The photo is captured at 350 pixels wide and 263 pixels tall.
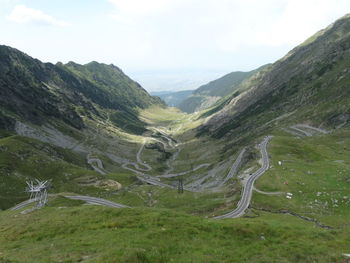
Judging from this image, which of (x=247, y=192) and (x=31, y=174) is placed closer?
(x=247, y=192)

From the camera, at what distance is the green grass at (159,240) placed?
33.4 meters

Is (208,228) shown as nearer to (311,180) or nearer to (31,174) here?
(311,180)

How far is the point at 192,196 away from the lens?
369 feet

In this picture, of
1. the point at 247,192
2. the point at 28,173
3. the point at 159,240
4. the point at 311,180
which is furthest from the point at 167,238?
the point at 28,173

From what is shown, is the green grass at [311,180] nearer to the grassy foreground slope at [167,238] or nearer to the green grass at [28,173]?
the grassy foreground slope at [167,238]

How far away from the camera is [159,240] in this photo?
3819 cm

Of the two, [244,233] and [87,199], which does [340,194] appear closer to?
[244,233]

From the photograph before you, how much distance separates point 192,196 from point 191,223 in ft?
225

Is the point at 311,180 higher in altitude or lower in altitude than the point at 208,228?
lower

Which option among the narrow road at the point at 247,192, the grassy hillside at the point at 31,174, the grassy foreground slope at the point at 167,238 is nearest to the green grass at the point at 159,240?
the grassy foreground slope at the point at 167,238

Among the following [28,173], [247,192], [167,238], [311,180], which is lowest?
[247,192]

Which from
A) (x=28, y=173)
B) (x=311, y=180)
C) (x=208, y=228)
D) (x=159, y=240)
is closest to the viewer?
(x=159, y=240)

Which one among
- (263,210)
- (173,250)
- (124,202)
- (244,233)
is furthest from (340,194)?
(124,202)

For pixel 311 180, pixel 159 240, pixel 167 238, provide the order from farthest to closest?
pixel 311 180 → pixel 167 238 → pixel 159 240
